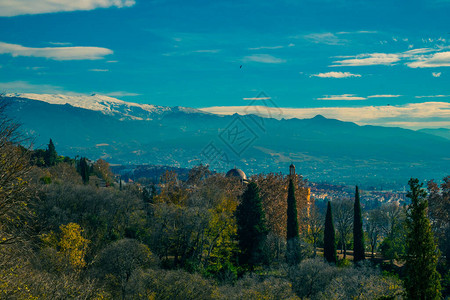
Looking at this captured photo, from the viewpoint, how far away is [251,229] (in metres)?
45.0

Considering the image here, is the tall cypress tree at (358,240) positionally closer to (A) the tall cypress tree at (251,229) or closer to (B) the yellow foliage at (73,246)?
(A) the tall cypress tree at (251,229)

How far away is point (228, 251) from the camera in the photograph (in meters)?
44.1

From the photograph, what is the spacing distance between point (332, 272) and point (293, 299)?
9.53 metres

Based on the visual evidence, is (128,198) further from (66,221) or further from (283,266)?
(283,266)

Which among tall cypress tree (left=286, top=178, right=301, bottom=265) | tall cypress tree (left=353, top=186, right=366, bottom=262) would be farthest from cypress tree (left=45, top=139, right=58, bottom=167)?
tall cypress tree (left=353, top=186, right=366, bottom=262)

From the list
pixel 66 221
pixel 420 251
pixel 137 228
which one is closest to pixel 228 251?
pixel 137 228

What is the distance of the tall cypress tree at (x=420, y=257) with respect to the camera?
2006cm

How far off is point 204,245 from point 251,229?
523cm

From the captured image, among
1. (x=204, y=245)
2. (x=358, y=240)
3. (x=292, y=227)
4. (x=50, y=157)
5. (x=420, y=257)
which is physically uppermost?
(x=50, y=157)

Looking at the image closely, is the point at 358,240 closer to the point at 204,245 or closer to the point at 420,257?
the point at 204,245

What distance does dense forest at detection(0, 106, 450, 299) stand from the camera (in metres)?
20.4

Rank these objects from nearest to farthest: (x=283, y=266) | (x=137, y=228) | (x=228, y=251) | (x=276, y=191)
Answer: (x=283, y=266) → (x=228, y=251) → (x=137, y=228) → (x=276, y=191)

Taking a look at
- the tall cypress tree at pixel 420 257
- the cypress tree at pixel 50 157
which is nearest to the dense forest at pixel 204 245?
the tall cypress tree at pixel 420 257

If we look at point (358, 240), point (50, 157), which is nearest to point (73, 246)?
point (358, 240)
